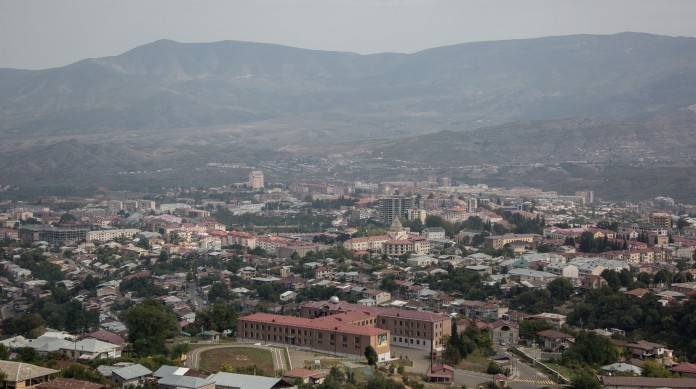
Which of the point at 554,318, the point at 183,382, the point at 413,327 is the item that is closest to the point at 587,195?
the point at 554,318

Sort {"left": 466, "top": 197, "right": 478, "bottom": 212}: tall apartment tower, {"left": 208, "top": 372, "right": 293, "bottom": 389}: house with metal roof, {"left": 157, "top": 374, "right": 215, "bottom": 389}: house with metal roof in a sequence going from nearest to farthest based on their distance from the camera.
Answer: {"left": 157, "top": 374, "right": 215, "bottom": 389}: house with metal roof
{"left": 208, "top": 372, "right": 293, "bottom": 389}: house with metal roof
{"left": 466, "top": 197, "right": 478, "bottom": 212}: tall apartment tower

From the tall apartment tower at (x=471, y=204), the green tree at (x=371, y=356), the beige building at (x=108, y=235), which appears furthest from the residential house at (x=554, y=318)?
the tall apartment tower at (x=471, y=204)

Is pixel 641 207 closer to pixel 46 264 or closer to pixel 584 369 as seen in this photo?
pixel 46 264

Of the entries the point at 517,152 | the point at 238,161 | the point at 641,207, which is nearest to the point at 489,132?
the point at 517,152

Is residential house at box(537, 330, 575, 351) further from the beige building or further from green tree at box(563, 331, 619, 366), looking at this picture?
the beige building

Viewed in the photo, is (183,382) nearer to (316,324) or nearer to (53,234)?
(316,324)

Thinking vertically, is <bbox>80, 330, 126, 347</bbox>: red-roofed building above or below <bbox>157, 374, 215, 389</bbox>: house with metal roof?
below

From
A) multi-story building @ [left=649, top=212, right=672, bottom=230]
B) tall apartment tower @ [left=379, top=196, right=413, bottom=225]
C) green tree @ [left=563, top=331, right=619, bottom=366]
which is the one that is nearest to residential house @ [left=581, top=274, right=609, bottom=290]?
green tree @ [left=563, top=331, right=619, bottom=366]
